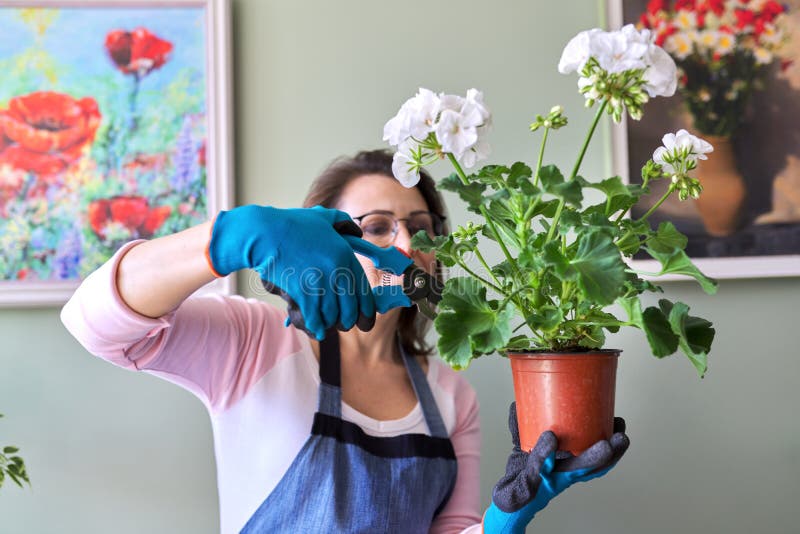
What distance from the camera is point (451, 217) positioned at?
146cm

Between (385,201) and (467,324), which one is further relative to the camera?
(385,201)

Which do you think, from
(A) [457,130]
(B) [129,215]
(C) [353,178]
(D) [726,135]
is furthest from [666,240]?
(B) [129,215]

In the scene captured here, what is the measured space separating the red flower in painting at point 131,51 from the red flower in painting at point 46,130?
0.33 ft

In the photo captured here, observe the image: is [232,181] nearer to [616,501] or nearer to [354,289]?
[354,289]

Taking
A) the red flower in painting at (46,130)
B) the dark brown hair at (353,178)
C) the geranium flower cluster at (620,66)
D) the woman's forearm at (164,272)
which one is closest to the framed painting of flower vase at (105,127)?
the red flower in painting at (46,130)

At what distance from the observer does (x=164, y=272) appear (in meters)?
0.84

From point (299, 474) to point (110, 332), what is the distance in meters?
0.42

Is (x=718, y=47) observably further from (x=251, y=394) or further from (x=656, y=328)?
(x=251, y=394)

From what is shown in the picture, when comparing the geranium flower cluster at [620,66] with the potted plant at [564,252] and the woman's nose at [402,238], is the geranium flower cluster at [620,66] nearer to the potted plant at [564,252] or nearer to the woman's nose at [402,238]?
the potted plant at [564,252]

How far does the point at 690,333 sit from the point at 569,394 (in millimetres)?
145

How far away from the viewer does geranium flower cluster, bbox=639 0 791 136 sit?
1.45m

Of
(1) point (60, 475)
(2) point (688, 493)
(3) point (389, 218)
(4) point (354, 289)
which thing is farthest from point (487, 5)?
(1) point (60, 475)

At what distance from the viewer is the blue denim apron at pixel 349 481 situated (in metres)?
1.11

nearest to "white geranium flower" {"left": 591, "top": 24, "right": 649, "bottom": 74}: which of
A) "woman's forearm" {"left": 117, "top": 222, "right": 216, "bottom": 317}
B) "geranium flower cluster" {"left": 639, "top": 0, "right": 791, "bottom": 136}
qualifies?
"woman's forearm" {"left": 117, "top": 222, "right": 216, "bottom": 317}
